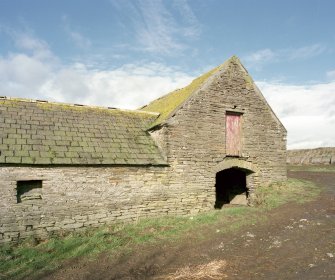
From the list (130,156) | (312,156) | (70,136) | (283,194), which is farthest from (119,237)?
(312,156)

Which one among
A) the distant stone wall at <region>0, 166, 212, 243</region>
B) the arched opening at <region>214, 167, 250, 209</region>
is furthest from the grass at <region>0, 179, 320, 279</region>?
the arched opening at <region>214, 167, 250, 209</region>

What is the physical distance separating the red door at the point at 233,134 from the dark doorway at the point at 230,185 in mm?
2292

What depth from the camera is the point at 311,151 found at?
31656 millimetres

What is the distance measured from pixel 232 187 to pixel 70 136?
360 inches

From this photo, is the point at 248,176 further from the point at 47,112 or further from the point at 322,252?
the point at 47,112

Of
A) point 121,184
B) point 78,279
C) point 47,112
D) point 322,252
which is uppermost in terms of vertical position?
point 47,112

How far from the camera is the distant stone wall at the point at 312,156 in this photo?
28.3 metres

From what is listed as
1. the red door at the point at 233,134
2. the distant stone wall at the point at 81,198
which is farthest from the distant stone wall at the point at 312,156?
the distant stone wall at the point at 81,198

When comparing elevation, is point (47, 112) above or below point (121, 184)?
above

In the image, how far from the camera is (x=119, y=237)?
10031 millimetres

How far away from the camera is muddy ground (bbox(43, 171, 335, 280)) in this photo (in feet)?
22.9

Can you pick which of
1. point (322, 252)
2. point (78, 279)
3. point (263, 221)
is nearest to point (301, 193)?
point (263, 221)

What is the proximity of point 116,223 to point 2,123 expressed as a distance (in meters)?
5.50

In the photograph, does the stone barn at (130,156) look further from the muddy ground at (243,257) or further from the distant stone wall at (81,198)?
the muddy ground at (243,257)
